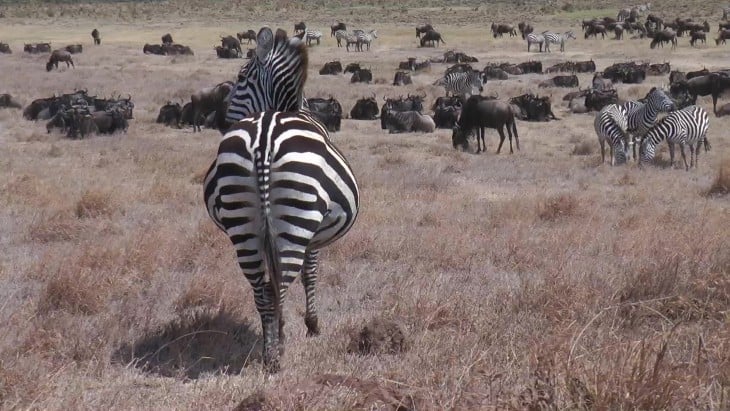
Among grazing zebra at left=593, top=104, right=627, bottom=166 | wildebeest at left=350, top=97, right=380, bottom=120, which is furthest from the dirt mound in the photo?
wildebeest at left=350, top=97, right=380, bottom=120

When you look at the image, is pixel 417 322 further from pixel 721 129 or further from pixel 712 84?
pixel 712 84

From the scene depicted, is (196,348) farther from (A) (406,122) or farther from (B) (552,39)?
(B) (552,39)

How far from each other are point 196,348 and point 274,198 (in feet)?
4.64

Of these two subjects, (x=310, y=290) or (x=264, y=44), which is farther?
(x=264, y=44)

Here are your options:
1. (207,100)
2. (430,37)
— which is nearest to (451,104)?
(207,100)

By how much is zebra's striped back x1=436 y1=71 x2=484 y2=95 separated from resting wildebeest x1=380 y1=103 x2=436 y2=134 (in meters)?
7.09

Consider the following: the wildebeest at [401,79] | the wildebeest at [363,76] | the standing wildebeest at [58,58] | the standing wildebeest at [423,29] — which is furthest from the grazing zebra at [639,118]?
the standing wildebeest at [423,29]

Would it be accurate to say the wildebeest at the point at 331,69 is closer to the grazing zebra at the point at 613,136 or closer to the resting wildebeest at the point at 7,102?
the resting wildebeest at the point at 7,102

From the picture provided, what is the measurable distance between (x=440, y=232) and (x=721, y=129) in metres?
17.0

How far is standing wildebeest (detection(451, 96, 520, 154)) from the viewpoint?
21375 mm

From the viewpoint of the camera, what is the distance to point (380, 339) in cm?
557

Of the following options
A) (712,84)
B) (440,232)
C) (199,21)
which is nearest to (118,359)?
(440,232)

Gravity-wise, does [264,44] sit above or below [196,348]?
above

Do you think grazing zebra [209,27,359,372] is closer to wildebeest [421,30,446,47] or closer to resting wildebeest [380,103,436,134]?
resting wildebeest [380,103,436,134]
